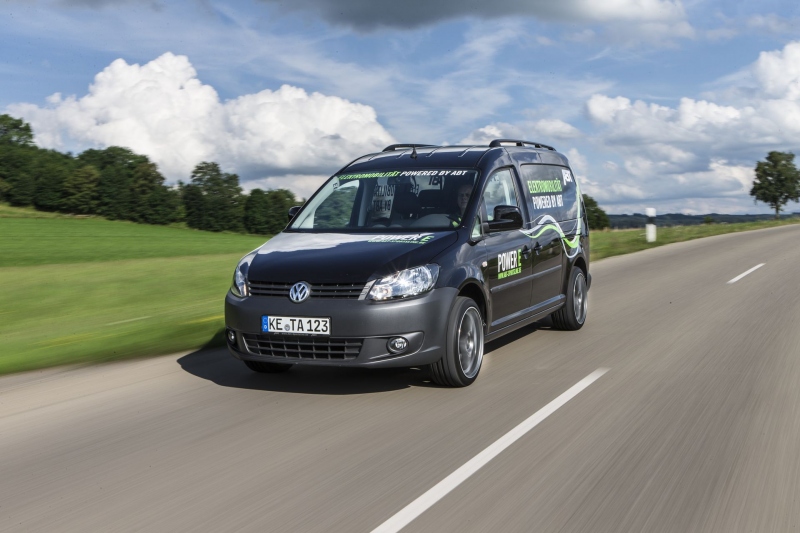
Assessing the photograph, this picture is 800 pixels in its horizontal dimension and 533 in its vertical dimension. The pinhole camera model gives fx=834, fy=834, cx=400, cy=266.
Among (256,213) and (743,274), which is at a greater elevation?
(256,213)

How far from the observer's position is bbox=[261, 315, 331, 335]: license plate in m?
5.89

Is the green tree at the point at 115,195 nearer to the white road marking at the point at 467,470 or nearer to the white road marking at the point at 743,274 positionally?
the white road marking at the point at 743,274

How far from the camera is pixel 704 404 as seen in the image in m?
5.84

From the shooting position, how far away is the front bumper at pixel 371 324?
5.85 metres

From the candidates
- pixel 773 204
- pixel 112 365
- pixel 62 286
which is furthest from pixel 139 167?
pixel 112 365

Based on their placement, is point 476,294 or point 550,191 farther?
point 550,191

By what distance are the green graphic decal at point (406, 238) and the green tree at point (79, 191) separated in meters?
78.2

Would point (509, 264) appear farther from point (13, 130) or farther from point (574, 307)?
point (13, 130)

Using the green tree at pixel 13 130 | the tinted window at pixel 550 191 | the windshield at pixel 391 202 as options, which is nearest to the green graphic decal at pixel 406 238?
the windshield at pixel 391 202

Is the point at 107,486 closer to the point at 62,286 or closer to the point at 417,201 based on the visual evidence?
the point at 417,201

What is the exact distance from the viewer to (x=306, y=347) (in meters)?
6.03

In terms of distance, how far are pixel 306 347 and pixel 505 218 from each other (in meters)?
2.11

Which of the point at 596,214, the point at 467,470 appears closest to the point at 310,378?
the point at 467,470

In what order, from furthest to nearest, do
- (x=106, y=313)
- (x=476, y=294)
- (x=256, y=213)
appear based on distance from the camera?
(x=256, y=213), (x=106, y=313), (x=476, y=294)
